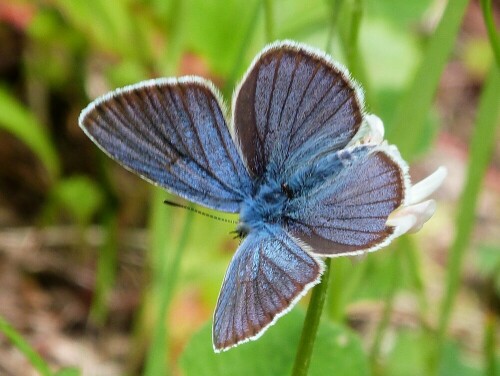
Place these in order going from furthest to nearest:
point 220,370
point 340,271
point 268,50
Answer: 1. point 340,271
2. point 220,370
3. point 268,50

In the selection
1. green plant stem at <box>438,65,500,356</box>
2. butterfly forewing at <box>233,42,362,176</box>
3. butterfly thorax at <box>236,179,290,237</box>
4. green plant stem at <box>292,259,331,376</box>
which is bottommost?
green plant stem at <box>292,259,331,376</box>

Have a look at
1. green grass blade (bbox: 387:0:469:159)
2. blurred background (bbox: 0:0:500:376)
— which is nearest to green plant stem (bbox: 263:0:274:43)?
blurred background (bbox: 0:0:500:376)

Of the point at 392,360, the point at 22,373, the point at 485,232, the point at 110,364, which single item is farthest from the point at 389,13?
the point at 22,373

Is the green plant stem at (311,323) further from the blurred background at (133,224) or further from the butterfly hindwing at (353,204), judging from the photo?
the blurred background at (133,224)

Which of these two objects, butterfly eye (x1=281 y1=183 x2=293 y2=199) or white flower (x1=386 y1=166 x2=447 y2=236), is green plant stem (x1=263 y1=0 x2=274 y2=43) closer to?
butterfly eye (x1=281 y1=183 x2=293 y2=199)

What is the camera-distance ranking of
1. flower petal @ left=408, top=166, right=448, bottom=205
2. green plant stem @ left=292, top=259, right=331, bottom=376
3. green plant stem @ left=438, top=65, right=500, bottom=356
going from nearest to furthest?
green plant stem @ left=292, top=259, right=331, bottom=376 < flower petal @ left=408, top=166, right=448, bottom=205 < green plant stem @ left=438, top=65, right=500, bottom=356

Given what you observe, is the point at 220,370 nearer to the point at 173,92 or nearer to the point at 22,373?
the point at 173,92
